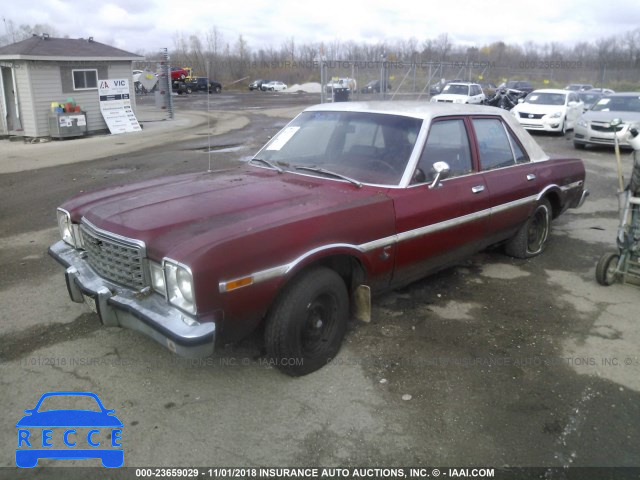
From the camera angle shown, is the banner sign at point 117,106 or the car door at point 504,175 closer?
the car door at point 504,175

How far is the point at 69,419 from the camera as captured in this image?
3.09m

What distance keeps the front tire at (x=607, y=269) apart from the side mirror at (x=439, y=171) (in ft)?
6.65

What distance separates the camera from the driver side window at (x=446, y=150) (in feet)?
13.7

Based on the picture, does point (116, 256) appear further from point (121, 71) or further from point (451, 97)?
point (451, 97)

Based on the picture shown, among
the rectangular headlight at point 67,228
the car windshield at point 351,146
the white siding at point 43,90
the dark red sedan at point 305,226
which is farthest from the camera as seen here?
the white siding at point 43,90

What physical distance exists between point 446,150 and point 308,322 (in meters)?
1.99

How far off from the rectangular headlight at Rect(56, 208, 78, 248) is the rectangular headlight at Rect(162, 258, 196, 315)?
52.4 inches

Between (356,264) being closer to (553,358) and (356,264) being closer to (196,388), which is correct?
(196,388)

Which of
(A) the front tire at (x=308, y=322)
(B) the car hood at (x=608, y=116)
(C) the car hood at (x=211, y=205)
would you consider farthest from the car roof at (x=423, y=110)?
(B) the car hood at (x=608, y=116)

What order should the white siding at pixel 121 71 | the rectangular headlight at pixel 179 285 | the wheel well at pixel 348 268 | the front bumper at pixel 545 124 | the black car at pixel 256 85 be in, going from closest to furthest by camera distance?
the rectangular headlight at pixel 179 285, the wheel well at pixel 348 268, the front bumper at pixel 545 124, the white siding at pixel 121 71, the black car at pixel 256 85

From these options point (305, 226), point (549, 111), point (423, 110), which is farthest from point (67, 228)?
point (549, 111)

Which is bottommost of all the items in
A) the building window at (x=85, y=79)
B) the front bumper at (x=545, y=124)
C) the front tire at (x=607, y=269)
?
the front tire at (x=607, y=269)

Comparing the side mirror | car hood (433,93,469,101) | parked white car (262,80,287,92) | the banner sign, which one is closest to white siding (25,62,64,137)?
the banner sign

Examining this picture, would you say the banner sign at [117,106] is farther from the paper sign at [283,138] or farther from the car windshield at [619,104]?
the car windshield at [619,104]
